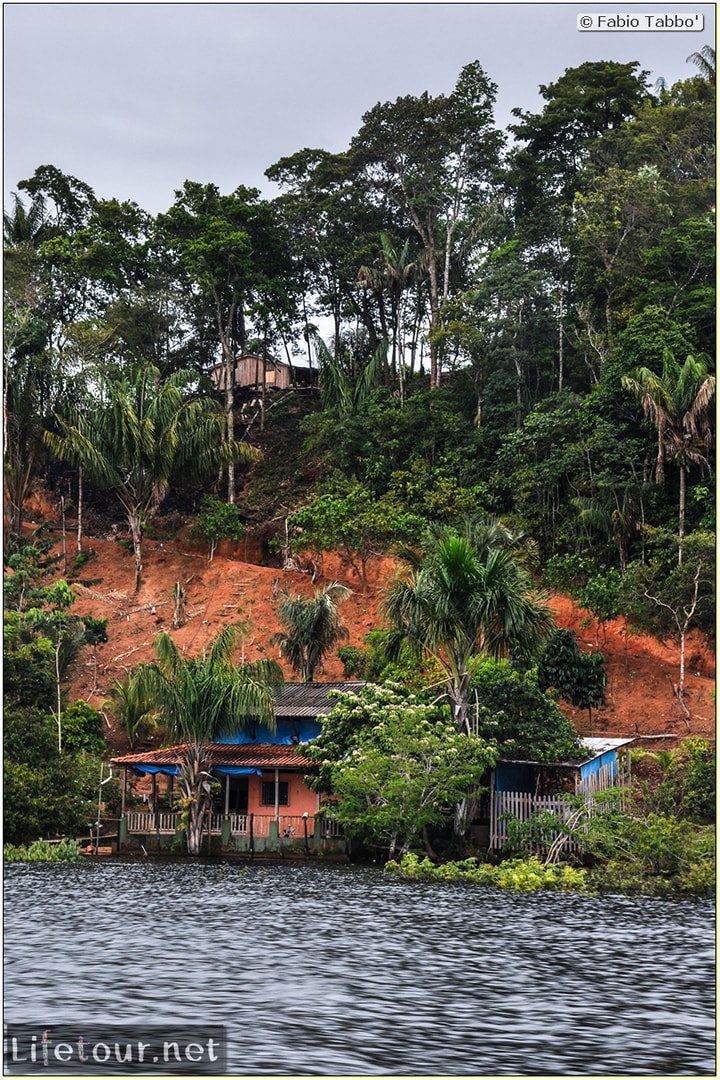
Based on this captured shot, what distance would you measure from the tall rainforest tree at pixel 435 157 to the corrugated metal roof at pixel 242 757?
24.3 metres

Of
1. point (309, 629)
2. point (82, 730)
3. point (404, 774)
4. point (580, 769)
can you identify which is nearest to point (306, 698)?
point (309, 629)

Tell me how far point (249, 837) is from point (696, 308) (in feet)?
80.0

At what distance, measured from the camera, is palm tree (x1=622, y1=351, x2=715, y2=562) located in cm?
3803

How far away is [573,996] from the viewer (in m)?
12.7

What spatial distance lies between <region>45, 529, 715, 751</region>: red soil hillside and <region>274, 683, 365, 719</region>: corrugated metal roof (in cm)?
707

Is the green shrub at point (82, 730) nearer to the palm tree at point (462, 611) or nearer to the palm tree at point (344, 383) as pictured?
the palm tree at point (462, 611)

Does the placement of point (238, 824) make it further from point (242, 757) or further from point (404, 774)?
point (404, 774)

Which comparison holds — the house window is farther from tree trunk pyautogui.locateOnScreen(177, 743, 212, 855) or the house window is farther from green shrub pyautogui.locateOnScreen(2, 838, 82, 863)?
green shrub pyautogui.locateOnScreen(2, 838, 82, 863)

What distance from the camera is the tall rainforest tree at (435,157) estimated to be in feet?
173

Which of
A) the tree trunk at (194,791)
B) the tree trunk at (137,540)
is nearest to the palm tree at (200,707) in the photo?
the tree trunk at (194,791)

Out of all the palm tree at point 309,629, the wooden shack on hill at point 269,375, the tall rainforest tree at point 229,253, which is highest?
the tall rainforest tree at point 229,253

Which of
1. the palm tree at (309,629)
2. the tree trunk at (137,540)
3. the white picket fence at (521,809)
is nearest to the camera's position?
the white picket fence at (521,809)

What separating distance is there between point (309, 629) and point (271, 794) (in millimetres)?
5229

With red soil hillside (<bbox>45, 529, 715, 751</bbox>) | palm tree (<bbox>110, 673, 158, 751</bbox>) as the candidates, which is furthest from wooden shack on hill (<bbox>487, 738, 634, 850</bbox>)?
palm tree (<bbox>110, 673, 158, 751</bbox>)
